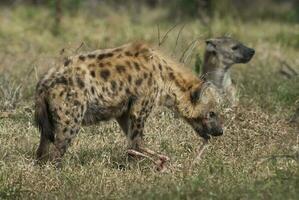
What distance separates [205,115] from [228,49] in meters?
2.82

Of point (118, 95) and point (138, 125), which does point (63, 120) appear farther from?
point (138, 125)

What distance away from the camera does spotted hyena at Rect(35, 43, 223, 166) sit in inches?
245

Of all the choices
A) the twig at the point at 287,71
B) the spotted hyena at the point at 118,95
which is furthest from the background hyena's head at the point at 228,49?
the spotted hyena at the point at 118,95

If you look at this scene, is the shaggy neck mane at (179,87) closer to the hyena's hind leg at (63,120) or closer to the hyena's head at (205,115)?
the hyena's head at (205,115)

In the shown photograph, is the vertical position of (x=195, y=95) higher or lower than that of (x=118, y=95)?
lower

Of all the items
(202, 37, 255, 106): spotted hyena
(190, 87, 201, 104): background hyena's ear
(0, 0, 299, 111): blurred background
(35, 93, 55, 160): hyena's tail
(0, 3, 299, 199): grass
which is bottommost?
(0, 0, 299, 111): blurred background

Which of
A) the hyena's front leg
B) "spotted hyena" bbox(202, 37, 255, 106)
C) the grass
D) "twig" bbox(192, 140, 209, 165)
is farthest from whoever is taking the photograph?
"spotted hyena" bbox(202, 37, 255, 106)

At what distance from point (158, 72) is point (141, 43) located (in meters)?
0.27

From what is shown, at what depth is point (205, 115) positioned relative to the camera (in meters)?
6.80

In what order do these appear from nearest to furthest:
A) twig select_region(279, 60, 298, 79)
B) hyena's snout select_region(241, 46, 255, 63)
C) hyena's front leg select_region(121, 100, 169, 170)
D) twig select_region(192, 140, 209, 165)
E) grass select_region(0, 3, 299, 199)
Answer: grass select_region(0, 3, 299, 199), twig select_region(192, 140, 209, 165), hyena's front leg select_region(121, 100, 169, 170), hyena's snout select_region(241, 46, 255, 63), twig select_region(279, 60, 298, 79)

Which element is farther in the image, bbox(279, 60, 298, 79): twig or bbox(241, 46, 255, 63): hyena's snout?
bbox(279, 60, 298, 79): twig

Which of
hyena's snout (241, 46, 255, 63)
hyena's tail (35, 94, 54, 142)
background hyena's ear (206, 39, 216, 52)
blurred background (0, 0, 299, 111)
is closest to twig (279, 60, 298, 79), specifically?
blurred background (0, 0, 299, 111)

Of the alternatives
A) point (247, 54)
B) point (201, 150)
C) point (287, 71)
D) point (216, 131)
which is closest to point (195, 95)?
point (216, 131)

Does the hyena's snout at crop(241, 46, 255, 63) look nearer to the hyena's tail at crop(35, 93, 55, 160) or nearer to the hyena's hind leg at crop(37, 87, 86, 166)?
the hyena's hind leg at crop(37, 87, 86, 166)
